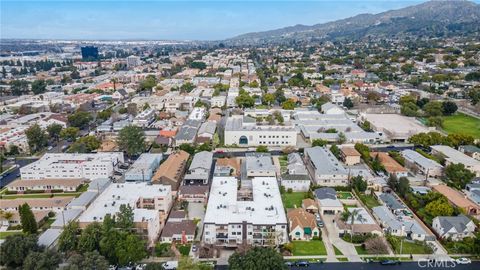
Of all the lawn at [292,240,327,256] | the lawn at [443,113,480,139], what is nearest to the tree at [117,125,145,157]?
the lawn at [292,240,327,256]

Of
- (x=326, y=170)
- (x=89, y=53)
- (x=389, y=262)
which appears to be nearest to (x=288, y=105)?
(x=326, y=170)

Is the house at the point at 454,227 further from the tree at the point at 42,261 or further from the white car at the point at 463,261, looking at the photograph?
the tree at the point at 42,261

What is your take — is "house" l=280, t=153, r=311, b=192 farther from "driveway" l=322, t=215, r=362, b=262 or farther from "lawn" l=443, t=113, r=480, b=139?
"lawn" l=443, t=113, r=480, b=139

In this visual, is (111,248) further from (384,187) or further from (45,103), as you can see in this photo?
(45,103)

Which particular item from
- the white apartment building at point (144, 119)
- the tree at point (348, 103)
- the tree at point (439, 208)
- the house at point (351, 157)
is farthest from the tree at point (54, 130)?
the tree at point (348, 103)

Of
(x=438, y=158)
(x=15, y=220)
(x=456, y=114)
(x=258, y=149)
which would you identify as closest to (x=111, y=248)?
(x=15, y=220)
